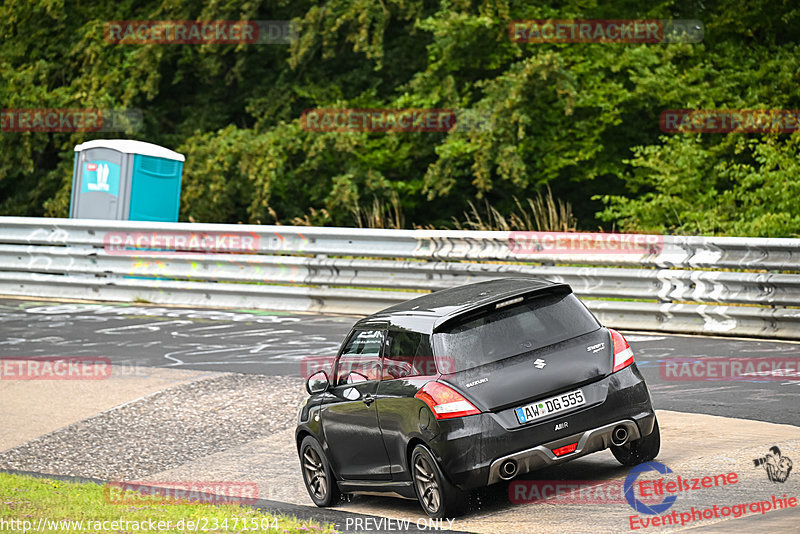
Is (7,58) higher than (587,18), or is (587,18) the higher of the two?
(587,18)

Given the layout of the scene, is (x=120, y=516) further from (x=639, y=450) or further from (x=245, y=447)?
(x=639, y=450)

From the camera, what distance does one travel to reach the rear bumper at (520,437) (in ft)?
21.6

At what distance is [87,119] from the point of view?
1044 inches

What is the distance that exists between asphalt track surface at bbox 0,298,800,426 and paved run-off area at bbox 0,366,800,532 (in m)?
0.47

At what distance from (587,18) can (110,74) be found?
11051 mm

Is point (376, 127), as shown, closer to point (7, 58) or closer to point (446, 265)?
point (7, 58)

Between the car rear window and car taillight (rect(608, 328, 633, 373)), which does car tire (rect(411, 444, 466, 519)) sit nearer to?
the car rear window

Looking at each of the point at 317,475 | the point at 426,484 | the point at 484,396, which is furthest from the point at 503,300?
the point at 317,475

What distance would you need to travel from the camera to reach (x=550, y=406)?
6.79 m

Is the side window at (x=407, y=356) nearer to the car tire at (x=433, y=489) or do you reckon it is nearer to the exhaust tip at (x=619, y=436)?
the car tire at (x=433, y=489)

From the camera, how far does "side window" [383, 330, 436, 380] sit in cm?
695

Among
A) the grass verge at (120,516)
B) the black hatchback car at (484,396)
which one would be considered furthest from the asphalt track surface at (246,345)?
the grass verge at (120,516)

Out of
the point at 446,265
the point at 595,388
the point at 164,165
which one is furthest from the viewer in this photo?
the point at 164,165

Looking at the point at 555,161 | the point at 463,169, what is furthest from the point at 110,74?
the point at 555,161
